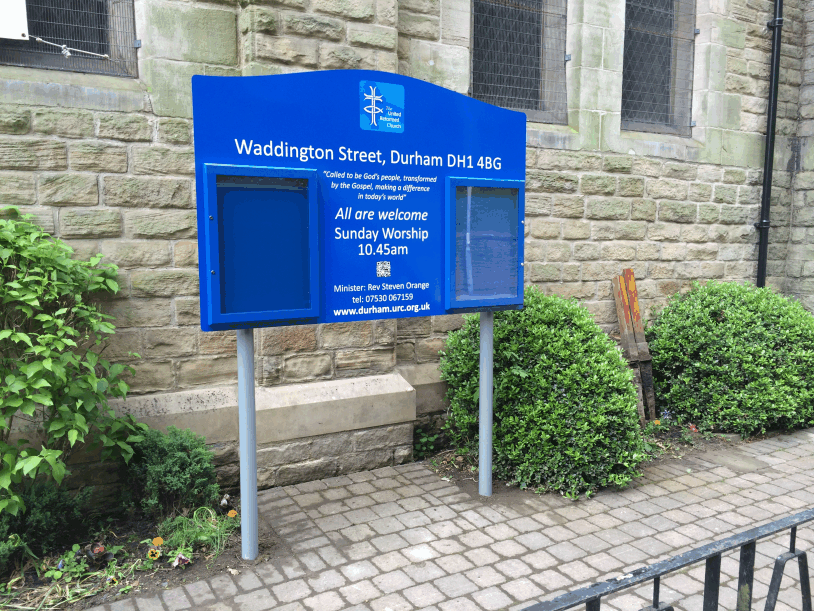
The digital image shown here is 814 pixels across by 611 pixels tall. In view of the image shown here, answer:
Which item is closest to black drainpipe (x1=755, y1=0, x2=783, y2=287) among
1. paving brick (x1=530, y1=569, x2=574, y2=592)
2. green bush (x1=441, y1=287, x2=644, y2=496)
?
green bush (x1=441, y1=287, x2=644, y2=496)

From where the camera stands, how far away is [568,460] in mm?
4031

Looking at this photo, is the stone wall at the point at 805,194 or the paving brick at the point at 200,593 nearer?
the paving brick at the point at 200,593

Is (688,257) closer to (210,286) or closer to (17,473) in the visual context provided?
(210,286)

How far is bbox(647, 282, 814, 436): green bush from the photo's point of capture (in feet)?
17.2

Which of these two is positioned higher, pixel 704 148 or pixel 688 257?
pixel 704 148

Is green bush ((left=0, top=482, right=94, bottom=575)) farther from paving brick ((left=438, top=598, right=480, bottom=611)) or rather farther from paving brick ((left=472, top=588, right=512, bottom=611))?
paving brick ((left=472, top=588, right=512, bottom=611))

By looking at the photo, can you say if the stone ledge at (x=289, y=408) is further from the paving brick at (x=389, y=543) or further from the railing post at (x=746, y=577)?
the railing post at (x=746, y=577)

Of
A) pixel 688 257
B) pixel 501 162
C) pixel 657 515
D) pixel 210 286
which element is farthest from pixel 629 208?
pixel 210 286

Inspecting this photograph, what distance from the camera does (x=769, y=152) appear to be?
22.4 feet

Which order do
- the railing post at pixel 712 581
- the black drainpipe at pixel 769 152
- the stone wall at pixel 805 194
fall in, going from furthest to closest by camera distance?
1. the stone wall at pixel 805 194
2. the black drainpipe at pixel 769 152
3. the railing post at pixel 712 581

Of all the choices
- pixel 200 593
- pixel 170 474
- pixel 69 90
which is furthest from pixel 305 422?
pixel 69 90

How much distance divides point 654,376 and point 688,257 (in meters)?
1.45

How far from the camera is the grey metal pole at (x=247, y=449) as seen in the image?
323 cm

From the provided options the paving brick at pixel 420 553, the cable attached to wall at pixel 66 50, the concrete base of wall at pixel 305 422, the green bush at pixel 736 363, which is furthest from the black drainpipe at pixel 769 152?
the cable attached to wall at pixel 66 50
